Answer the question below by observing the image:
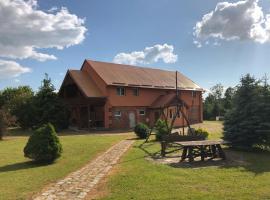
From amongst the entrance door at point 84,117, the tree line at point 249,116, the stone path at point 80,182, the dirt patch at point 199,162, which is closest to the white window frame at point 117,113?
the entrance door at point 84,117

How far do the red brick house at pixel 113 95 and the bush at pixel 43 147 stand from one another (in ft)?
59.3

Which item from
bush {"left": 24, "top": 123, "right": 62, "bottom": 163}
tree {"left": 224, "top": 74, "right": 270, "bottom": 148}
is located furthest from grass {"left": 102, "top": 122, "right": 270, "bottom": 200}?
tree {"left": 224, "top": 74, "right": 270, "bottom": 148}

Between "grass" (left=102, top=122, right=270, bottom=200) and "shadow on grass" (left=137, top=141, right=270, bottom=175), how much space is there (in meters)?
0.04

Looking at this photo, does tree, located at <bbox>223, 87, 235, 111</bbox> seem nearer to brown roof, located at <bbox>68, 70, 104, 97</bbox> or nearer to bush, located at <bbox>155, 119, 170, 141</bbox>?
bush, located at <bbox>155, 119, 170, 141</bbox>

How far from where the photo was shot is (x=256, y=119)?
16.1m

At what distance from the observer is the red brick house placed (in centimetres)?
3309

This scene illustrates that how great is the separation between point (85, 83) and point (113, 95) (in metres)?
3.37

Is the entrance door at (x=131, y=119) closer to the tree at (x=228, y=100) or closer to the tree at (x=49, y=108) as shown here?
the tree at (x=49, y=108)

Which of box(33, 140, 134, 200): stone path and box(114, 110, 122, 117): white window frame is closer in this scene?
box(33, 140, 134, 200): stone path

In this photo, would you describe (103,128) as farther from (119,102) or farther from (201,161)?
(201,161)

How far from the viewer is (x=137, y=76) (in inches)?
1496

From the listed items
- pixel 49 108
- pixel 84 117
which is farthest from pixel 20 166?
pixel 84 117

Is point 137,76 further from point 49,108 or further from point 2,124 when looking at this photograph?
point 2,124

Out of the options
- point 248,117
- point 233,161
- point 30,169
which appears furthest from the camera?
point 248,117
